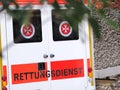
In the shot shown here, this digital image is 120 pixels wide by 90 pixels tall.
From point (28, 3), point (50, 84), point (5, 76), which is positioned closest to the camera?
point (28, 3)

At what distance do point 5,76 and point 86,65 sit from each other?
1.38 meters

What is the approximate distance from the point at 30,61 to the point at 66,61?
2.02 feet

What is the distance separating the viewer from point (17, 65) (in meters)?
5.65

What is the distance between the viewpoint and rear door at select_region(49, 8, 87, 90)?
5945mm

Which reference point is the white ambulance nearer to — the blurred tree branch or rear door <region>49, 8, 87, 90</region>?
rear door <region>49, 8, 87, 90</region>

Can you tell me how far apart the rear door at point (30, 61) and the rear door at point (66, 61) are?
0.13 metres

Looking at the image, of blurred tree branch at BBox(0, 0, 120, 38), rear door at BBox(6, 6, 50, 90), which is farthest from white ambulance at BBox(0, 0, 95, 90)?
blurred tree branch at BBox(0, 0, 120, 38)

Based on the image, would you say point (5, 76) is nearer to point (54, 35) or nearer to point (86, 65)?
point (54, 35)

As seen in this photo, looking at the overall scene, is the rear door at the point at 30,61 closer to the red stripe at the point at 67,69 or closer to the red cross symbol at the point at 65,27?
the red stripe at the point at 67,69

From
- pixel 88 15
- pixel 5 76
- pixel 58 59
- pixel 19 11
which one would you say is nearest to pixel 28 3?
pixel 19 11

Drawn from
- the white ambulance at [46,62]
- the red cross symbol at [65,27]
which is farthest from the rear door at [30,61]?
the red cross symbol at [65,27]

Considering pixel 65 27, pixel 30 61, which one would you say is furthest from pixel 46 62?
pixel 65 27

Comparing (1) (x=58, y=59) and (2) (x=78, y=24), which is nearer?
(2) (x=78, y=24)

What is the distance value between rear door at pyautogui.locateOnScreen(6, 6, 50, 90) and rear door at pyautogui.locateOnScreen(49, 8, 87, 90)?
5.2 inches
